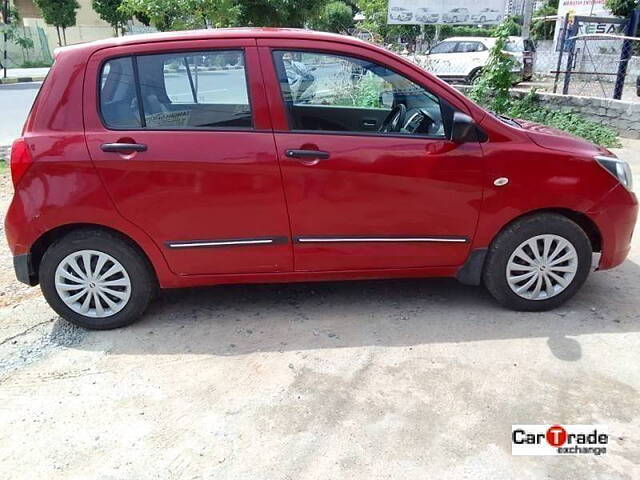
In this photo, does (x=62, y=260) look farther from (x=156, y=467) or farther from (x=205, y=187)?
(x=156, y=467)

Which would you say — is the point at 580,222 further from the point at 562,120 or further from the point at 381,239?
the point at 562,120

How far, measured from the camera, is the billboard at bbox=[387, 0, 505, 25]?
1322 cm

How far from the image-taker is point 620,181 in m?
3.55

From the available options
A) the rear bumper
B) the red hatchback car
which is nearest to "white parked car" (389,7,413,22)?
the red hatchback car

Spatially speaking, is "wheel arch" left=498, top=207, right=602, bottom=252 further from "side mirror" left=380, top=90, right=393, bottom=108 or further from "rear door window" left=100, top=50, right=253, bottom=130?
"rear door window" left=100, top=50, right=253, bottom=130

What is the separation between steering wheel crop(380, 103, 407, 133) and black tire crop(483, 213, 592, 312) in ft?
3.25

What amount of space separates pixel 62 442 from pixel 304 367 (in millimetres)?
1295

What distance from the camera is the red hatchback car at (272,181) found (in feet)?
10.7

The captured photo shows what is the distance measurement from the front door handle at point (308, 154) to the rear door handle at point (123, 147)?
0.86 m

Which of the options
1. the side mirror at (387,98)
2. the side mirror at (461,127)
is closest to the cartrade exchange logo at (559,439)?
the side mirror at (461,127)

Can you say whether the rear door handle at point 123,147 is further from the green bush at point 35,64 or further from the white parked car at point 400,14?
the green bush at point 35,64

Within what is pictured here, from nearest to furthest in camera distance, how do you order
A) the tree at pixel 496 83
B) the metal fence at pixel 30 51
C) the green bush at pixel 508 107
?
1. the green bush at pixel 508 107
2. the tree at pixel 496 83
3. the metal fence at pixel 30 51

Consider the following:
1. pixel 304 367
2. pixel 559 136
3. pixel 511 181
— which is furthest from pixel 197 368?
pixel 559 136

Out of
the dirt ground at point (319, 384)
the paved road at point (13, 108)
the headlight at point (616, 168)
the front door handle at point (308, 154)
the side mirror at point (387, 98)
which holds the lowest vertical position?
the paved road at point (13, 108)
